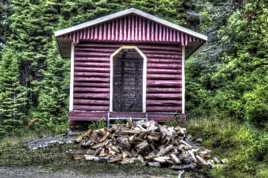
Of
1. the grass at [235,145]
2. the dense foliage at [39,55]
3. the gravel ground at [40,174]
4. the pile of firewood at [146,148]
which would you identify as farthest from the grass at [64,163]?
the dense foliage at [39,55]

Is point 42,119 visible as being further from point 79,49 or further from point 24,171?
point 24,171

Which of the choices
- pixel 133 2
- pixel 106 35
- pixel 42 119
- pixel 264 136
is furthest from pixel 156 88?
pixel 133 2

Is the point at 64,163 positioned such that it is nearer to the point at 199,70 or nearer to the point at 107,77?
the point at 107,77

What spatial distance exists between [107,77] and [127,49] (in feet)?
4.53

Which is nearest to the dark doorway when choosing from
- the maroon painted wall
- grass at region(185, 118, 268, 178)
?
the maroon painted wall

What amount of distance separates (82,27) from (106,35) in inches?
37.1

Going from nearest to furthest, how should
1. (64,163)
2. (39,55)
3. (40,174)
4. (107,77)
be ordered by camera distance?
(40,174) < (64,163) < (107,77) < (39,55)

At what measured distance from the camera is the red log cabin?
17031 millimetres

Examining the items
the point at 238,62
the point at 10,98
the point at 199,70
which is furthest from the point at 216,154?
the point at 10,98

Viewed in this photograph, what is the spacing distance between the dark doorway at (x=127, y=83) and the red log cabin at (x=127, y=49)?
1696 millimetres

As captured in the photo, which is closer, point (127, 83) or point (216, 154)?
point (216, 154)

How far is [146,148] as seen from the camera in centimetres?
1244

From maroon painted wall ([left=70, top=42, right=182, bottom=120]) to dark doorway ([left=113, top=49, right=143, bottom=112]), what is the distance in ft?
6.20

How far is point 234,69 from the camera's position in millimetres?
20188
